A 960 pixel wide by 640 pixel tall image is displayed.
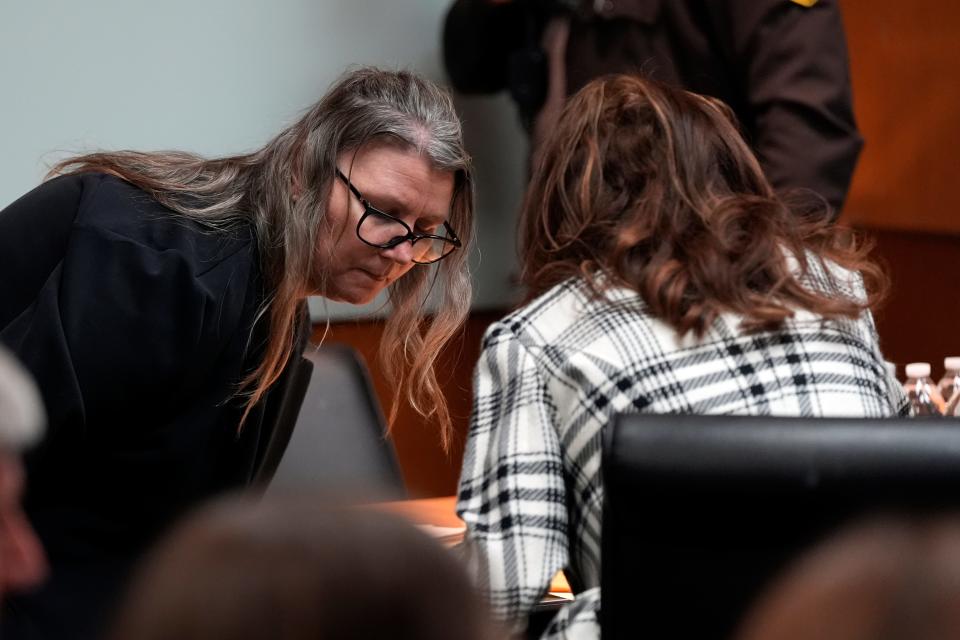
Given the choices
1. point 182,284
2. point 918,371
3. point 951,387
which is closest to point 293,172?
point 182,284

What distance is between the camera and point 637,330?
156cm

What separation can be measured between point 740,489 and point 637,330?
1.37ft

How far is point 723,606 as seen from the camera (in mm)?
1228

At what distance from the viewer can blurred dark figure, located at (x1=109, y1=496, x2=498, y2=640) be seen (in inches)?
24.8

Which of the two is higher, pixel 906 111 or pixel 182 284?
pixel 182 284

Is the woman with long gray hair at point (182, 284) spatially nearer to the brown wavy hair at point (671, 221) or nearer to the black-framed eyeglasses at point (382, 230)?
the black-framed eyeglasses at point (382, 230)

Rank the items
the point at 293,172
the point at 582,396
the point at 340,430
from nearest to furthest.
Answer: the point at 582,396, the point at 293,172, the point at 340,430

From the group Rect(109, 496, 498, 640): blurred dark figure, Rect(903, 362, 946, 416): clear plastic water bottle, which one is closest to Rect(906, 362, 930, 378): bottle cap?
Rect(903, 362, 946, 416): clear plastic water bottle

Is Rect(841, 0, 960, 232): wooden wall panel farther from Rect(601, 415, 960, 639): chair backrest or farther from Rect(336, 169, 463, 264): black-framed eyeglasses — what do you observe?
Rect(601, 415, 960, 639): chair backrest

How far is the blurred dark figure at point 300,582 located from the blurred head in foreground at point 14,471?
0.28 feet

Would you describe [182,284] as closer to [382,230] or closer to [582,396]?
[382,230]

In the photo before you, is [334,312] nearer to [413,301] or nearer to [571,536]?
[413,301]

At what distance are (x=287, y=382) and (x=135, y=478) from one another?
0.30 m

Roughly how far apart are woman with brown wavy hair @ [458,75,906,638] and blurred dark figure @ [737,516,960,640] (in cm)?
74
